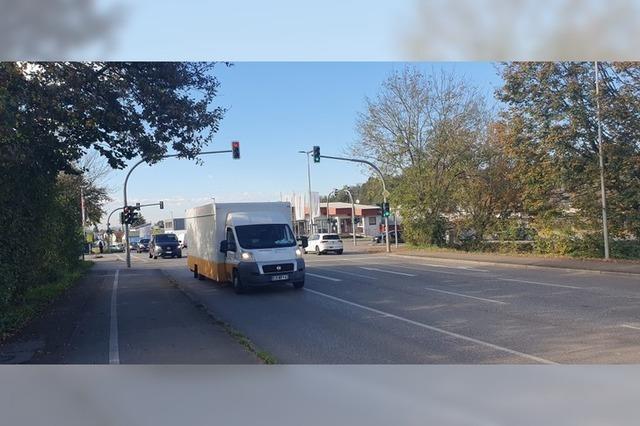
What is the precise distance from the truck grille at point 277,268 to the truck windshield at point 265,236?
60 cm

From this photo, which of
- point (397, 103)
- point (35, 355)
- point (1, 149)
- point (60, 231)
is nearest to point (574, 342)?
point (397, 103)

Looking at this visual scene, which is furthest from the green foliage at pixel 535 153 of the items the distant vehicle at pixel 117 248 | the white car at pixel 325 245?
the distant vehicle at pixel 117 248

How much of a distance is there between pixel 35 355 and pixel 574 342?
25.3 feet

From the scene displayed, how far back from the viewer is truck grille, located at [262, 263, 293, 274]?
14518 millimetres

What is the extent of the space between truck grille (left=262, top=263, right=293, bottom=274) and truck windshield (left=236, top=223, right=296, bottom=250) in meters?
0.60

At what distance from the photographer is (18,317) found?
36.0 ft

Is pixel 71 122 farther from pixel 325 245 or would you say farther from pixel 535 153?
pixel 325 245

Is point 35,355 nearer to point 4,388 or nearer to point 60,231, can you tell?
point 4,388

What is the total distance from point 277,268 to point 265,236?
1.08m

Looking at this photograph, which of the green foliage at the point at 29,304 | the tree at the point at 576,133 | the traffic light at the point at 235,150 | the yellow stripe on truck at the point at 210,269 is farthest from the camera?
the yellow stripe on truck at the point at 210,269

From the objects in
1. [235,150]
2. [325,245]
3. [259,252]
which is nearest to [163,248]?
[325,245]

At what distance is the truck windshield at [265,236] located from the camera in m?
15.1

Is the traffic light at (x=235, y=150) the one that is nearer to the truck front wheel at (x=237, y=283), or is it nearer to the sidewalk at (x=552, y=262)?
the truck front wheel at (x=237, y=283)

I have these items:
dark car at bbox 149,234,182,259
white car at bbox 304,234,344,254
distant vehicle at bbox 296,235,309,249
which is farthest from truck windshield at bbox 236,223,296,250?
dark car at bbox 149,234,182,259
